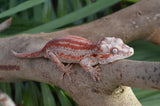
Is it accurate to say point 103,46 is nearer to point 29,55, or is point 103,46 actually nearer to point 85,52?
point 85,52

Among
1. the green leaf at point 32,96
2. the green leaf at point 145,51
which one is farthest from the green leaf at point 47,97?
the green leaf at point 145,51

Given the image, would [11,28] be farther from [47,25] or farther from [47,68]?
[47,68]

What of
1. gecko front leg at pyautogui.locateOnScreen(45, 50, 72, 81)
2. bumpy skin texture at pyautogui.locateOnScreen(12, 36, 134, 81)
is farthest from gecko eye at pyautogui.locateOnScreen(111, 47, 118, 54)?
gecko front leg at pyautogui.locateOnScreen(45, 50, 72, 81)

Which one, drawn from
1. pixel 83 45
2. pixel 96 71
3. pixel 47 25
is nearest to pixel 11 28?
pixel 47 25

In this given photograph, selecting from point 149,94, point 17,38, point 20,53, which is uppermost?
point 17,38

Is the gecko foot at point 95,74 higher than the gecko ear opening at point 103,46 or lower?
lower

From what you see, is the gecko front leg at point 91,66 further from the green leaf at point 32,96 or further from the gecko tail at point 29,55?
the green leaf at point 32,96

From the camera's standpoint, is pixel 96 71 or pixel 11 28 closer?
pixel 96 71
